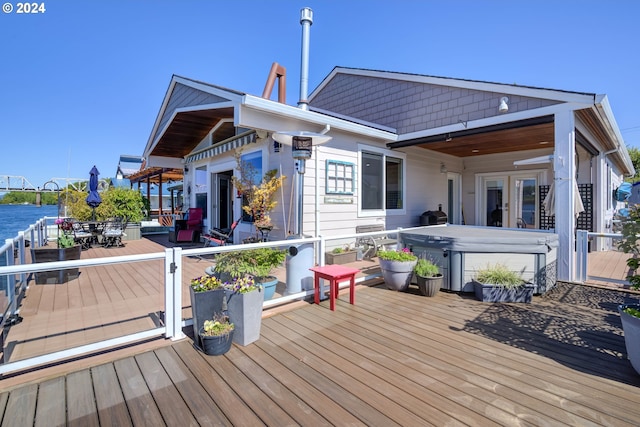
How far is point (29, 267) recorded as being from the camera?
80.1 inches

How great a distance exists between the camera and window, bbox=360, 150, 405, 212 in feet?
23.0

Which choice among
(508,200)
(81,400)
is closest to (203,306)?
(81,400)

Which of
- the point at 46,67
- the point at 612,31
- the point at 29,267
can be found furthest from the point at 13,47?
the point at 612,31

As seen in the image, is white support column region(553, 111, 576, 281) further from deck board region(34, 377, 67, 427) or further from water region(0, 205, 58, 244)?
water region(0, 205, 58, 244)

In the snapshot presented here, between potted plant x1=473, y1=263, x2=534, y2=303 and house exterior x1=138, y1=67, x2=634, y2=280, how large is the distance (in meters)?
1.58

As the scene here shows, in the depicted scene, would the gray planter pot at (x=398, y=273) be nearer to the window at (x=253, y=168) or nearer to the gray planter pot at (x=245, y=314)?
the gray planter pot at (x=245, y=314)

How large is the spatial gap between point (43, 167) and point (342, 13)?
151 ft

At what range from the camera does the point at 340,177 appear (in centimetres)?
632

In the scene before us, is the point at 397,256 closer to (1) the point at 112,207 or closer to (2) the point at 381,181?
(2) the point at 381,181

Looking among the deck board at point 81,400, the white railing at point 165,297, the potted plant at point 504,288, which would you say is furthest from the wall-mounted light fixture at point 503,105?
the deck board at point 81,400

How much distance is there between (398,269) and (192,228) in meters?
6.63

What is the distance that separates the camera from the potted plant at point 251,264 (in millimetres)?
3252

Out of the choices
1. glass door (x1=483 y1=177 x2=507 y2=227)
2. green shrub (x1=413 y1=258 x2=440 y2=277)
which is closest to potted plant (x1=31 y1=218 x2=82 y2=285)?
green shrub (x1=413 y1=258 x2=440 y2=277)

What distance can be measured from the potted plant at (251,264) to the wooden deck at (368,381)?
0.54 meters
